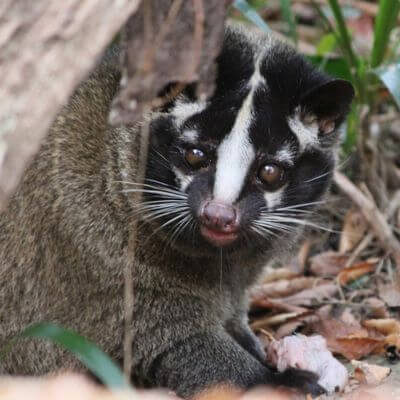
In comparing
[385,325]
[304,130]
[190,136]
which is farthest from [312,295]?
[190,136]

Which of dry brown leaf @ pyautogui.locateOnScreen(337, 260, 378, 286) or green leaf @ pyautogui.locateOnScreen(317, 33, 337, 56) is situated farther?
green leaf @ pyautogui.locateOnScreen(317, 33, 337, 56)

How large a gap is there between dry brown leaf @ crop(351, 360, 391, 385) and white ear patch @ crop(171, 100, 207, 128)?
1721mm

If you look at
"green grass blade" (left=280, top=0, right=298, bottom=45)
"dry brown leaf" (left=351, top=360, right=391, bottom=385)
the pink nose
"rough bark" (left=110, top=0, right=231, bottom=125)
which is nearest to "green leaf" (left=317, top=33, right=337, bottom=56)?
"green grass blade" (left=280, top=0, right=298, bottom=45)

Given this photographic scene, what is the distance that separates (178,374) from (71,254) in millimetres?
919

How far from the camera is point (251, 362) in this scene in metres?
5.25

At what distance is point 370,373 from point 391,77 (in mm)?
2295

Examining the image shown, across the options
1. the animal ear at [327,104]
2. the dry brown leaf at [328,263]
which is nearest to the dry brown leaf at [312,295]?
the dry brown leaf at [328,263]

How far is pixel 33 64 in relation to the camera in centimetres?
349

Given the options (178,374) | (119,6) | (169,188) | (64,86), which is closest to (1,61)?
(64,86)

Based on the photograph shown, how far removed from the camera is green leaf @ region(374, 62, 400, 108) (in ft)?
20.6

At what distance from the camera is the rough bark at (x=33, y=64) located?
3.48 meters

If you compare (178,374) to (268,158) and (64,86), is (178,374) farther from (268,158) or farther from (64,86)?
(64,86)

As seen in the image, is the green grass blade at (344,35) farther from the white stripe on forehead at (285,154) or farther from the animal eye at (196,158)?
the animal eye at (196,158)

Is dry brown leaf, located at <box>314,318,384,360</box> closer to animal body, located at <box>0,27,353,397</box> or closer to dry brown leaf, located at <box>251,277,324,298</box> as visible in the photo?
animal body, located at <box>0,27,353,397</box>
